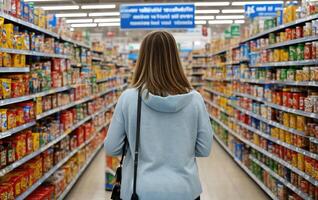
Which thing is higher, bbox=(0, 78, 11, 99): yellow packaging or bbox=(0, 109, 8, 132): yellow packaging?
bbox=(0, 78, 11, 99): yellow packaging

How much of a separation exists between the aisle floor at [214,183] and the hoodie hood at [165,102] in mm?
3654

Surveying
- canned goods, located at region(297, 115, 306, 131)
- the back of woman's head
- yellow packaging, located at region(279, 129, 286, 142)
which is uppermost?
the back of woman's head

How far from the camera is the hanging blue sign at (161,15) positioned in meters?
10.5

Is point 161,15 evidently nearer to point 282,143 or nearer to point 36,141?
point 282,143

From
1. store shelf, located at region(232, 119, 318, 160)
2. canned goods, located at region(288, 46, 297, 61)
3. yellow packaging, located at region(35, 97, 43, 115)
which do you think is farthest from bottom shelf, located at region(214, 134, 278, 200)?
yellow packaging, located at region(35, 97, 43, 115)

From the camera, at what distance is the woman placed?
1.96 m

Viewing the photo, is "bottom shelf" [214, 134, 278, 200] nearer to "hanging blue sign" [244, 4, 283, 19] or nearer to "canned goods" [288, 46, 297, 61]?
"canned goods" [288, 46, 297, 61]

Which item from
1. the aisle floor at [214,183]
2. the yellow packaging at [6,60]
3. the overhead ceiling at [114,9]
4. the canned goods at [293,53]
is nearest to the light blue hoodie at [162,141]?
the yellow packaging at [6,60]

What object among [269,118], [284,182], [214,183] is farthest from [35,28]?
[214,183]

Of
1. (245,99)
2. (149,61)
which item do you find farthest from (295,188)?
(149,61)

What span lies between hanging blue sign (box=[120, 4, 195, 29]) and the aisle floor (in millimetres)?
4364

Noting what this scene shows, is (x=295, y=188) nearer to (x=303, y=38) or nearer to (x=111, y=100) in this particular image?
(x=303, y=38)

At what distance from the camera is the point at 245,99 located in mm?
6699

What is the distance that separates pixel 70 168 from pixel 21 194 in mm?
2104
